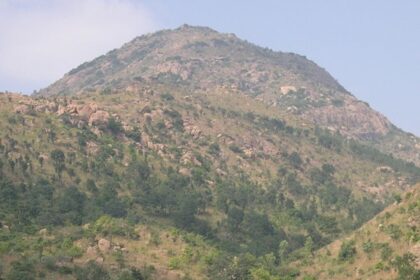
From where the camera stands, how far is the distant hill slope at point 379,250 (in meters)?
70.9

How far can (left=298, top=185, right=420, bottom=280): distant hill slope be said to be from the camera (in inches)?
2790

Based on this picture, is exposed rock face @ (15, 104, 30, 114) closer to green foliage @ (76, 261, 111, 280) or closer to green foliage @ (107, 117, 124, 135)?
green foliage @ (107, 117, 124, 135)

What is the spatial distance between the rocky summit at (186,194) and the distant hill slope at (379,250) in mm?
229

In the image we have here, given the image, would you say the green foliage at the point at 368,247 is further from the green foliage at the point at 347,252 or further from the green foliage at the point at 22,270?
the green foliage at the point at 22,270

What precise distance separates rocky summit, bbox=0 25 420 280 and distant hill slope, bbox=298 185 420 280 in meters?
0.23

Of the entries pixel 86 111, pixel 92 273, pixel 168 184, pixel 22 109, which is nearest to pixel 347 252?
pixel 92 273

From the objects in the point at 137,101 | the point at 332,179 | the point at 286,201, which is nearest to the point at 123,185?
the point at 286,201

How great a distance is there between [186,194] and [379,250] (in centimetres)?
4248

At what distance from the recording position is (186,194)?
109438 mm

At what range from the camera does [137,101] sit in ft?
498

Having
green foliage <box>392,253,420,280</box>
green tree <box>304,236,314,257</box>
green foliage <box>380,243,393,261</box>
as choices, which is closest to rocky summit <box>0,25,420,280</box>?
green tree <box>304,236,314,257</box>

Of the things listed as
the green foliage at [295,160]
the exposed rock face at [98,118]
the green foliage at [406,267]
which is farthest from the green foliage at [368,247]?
the exposed rock face at [98,118]

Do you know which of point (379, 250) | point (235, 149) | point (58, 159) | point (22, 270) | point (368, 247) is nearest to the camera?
point (22, 270)

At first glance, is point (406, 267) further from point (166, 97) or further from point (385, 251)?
point (166, 97)
